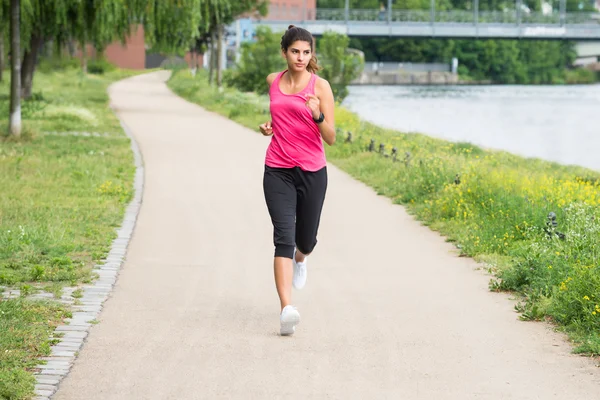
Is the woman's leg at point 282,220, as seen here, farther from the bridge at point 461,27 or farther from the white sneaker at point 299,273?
the bridge at point 461,27

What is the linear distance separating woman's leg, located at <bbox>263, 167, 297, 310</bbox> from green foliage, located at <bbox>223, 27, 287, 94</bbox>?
35.3 m

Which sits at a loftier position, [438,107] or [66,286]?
[66,286]

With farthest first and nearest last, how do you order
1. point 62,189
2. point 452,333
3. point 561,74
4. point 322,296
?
point 561,74 < point 62,189 < point 322,296 < point 452,333

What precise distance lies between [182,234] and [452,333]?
4.45 m

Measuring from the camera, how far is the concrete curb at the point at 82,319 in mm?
5297

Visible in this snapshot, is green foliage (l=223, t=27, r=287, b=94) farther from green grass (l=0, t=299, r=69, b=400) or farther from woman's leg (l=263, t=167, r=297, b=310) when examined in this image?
woman's leg (l=263, t=167, r=297, b=310)

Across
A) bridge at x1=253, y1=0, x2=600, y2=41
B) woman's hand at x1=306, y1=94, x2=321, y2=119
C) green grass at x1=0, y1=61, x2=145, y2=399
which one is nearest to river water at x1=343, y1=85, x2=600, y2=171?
green grass at x1=0, y1=61, x2=145, y2=399

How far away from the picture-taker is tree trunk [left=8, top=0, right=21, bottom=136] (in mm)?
18880

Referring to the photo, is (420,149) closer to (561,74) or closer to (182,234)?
(182,234)

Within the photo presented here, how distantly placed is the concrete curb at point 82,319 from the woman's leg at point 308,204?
1.39 meters

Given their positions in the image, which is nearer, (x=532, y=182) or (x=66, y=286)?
(x=66, y=286)

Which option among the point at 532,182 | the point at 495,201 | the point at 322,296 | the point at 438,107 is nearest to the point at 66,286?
the point at 322,296

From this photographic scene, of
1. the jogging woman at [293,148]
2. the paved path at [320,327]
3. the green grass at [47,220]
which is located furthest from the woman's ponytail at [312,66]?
the green grass at [47,220]

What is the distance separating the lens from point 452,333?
21.1 feet
